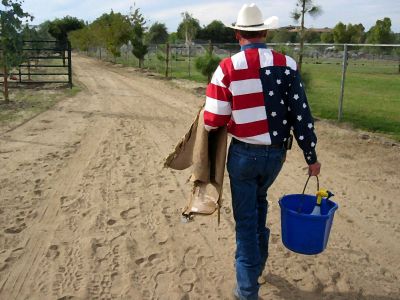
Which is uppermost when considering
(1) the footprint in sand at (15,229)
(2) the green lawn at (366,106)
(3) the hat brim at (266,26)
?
(3) the hat brim at (266,26)

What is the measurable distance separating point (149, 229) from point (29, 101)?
1020 centimetres

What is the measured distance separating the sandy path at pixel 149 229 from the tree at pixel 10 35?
5.62m

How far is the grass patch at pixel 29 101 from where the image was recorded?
10461 mm

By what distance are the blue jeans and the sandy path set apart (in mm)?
400

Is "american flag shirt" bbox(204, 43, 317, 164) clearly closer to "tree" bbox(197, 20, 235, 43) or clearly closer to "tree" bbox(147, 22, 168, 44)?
"tree" bbox(147, 22, 168, 44)

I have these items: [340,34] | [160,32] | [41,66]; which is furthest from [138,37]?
[160,32]

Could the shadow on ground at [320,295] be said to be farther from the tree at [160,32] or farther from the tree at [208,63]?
the tree at [160,32]

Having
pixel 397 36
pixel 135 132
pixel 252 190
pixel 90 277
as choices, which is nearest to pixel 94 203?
pixel 90 277

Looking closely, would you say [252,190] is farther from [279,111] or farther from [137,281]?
[137,281]

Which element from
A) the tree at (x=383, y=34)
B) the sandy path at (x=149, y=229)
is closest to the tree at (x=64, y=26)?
the tree at (x=383, y=34)

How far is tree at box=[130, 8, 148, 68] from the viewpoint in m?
30.1

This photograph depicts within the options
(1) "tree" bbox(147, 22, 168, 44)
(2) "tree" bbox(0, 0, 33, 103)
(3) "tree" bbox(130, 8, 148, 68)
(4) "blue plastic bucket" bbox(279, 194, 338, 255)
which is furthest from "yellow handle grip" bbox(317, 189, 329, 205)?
(1) "tree" bbox(147, 22, 168, 44)

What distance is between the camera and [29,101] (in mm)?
13180

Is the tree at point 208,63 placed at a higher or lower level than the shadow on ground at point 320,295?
higher
